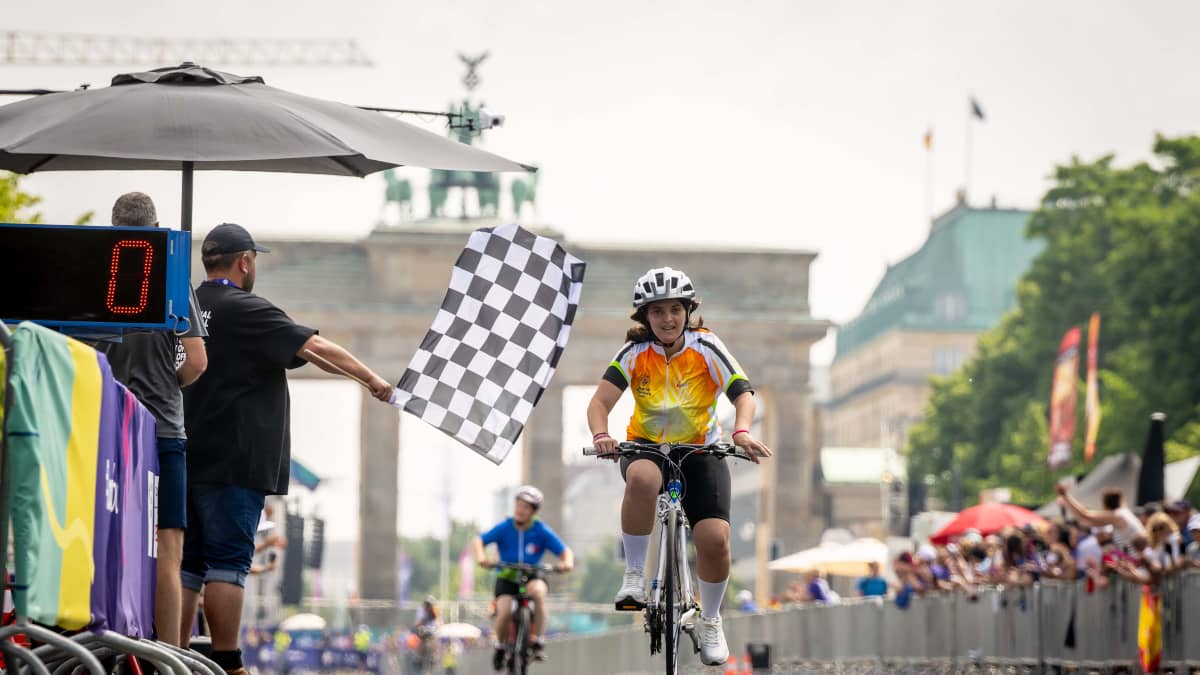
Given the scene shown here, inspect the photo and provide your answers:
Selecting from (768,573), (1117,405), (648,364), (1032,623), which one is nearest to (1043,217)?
(1117,405)

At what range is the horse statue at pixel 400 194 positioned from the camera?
8044cm

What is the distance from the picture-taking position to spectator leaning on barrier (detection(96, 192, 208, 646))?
8.30 metres

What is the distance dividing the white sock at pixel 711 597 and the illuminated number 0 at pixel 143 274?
3700 millimetres

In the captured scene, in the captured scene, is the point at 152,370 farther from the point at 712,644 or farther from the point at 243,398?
the point at 712,644

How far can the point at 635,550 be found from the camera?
10281 millimetres

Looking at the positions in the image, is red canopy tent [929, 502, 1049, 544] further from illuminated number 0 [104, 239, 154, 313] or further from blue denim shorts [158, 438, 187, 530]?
illuminated number 0 [104, 239, 154, 313]

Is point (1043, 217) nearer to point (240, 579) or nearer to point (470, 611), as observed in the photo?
point (470, 611)

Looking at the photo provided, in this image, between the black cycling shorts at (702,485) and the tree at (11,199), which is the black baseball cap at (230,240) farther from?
the tree at (11,199)

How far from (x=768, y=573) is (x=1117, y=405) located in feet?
106

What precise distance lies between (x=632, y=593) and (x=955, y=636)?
14.1 meters

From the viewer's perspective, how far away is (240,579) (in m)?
9.20

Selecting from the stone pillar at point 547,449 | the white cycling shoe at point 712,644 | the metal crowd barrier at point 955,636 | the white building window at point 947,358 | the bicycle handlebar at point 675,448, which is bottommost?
the metal crowd barrier at point 955,636

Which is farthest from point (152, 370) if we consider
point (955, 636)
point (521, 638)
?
point (955, 636)

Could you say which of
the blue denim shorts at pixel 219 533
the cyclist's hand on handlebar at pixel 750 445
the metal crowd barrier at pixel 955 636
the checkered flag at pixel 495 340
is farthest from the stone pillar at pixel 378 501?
the blue denim shorts at pixel 219 533
